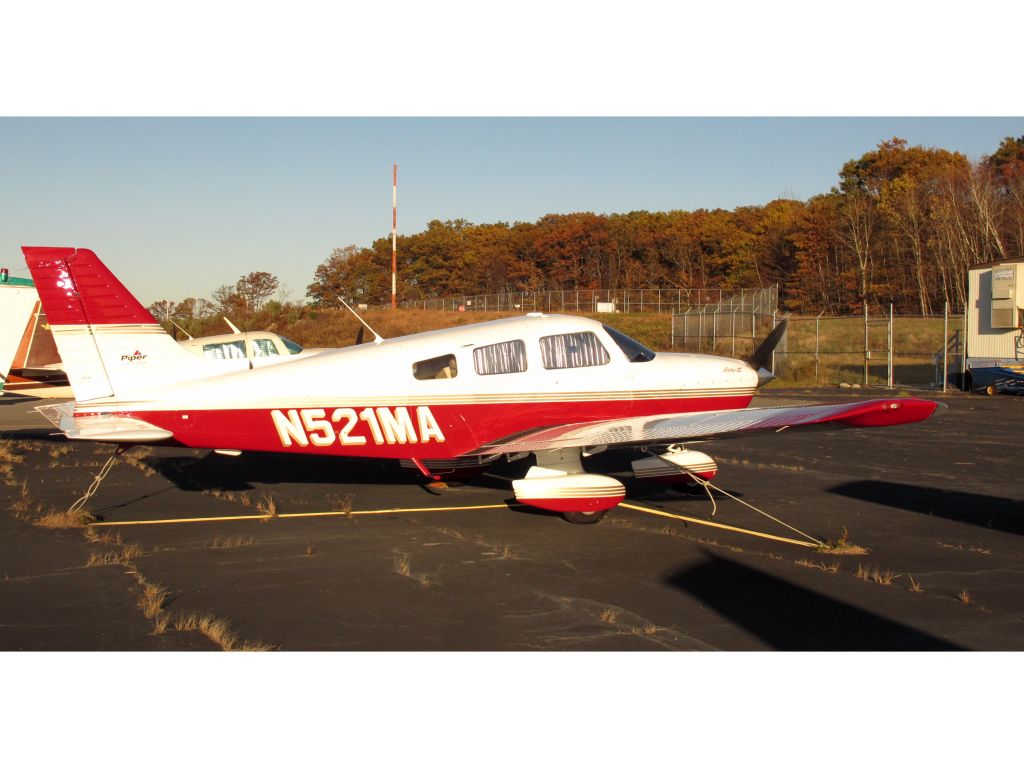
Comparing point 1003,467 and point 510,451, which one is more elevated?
point 510,451

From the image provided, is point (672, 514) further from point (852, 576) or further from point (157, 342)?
point (157, 342)

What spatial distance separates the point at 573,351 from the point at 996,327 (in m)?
21.9

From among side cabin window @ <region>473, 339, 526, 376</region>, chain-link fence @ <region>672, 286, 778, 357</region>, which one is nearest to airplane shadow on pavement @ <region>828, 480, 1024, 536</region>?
side cabin window @ <region>473, 339, 526, 376</region>

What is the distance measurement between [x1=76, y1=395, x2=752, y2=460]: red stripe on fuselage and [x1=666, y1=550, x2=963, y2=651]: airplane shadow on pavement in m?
3.42

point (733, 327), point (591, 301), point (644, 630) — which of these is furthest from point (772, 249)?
point (644, 630)

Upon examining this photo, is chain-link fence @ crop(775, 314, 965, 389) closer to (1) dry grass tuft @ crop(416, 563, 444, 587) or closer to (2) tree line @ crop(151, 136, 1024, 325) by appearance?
(2) tree line @ crop(151, 136, 1024, 325)

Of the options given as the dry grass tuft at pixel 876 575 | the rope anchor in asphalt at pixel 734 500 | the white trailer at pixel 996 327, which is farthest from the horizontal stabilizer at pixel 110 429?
the white trailer at pixel 996 327

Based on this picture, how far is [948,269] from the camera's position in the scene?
5384cm

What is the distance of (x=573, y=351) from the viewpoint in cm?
1072

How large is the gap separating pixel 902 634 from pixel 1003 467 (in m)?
8.81

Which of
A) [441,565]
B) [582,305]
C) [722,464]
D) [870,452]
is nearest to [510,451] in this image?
[441,565]

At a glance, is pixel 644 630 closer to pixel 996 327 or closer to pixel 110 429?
pixel 110 429

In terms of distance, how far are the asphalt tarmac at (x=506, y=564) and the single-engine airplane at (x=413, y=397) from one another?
0.72 metres

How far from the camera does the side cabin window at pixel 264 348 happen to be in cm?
1678
